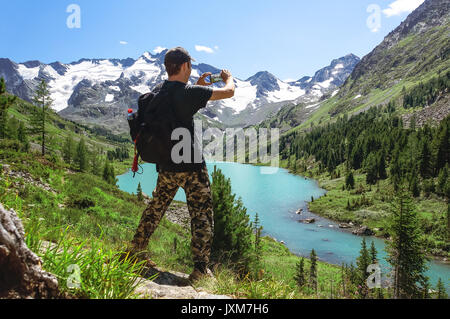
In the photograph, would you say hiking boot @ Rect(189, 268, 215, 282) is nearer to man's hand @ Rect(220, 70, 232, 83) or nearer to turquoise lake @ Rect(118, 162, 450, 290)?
man's hand @ Rect(220, 70, 232, 83)

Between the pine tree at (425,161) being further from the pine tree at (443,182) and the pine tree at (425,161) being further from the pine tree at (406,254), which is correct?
the pine tree at (406,254)

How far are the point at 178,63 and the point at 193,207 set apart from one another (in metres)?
2.33

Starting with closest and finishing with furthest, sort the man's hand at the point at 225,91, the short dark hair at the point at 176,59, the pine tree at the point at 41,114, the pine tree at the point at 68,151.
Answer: the man's hand at the point at 225,91 → the short dark hair at the point at 176,59 → the pine tree at the point at 41,114 → the pine tree at the point at 68,151

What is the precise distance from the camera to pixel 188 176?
165 inches

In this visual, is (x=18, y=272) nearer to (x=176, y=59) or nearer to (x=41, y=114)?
(x=176, y=59)

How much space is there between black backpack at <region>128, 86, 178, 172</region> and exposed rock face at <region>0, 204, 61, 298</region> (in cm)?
199

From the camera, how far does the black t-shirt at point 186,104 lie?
12.9 feet

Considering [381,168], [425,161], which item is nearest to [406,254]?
[425,161]

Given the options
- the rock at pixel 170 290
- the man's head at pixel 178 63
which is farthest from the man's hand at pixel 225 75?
the rock at pixel 170 290

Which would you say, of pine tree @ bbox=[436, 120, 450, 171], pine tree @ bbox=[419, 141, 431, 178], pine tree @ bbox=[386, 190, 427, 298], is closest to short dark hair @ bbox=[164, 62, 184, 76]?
pine tree @ bbox=[386, 190, 427, 298]

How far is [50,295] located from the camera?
2418mm

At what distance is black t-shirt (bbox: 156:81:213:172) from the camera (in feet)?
12.9
